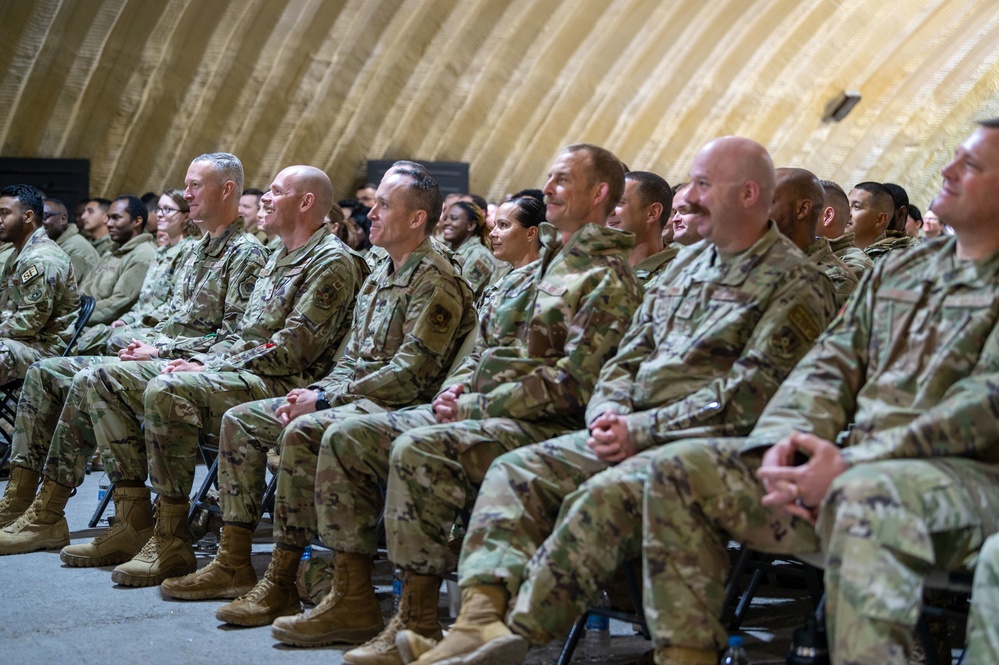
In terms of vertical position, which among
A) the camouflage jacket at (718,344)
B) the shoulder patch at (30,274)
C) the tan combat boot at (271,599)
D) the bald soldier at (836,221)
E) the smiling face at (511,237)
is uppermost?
the bald soldier at (836,221)

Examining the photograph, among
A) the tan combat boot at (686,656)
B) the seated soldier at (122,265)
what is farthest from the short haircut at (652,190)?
the seated soldier at (122,265)

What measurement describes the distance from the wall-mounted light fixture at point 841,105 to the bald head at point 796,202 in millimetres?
10354

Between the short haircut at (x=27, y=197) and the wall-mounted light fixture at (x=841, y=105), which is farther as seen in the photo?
the wall-mounted light fixture at (x=841, y=105)

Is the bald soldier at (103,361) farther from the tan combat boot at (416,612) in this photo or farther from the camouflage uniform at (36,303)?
the tan combat boot at (416,612)

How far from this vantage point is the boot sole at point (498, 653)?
2953 millimetres

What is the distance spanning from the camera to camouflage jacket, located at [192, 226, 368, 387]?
4703mm

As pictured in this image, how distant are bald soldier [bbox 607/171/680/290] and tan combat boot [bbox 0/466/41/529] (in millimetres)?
2684

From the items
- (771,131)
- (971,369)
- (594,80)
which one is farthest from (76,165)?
(971,369)

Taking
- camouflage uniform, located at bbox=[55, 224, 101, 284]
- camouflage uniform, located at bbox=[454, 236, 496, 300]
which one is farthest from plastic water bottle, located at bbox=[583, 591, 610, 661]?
camouflage uniform, located at bbox=[55, 224, 101, 284]

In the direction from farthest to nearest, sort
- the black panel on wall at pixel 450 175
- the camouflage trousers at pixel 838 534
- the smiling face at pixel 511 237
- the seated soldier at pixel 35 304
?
1. the black panel on wall at pixel 450 175
2. the seated soldier at pixel 35 304
3. the smiling face at pixel 511 237
4. the camouflage trousers at pixel 838 534

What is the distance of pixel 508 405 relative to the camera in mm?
3670

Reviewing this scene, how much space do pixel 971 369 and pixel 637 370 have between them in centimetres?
98

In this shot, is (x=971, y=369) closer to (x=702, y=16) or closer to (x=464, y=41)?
(x=464, y=41)

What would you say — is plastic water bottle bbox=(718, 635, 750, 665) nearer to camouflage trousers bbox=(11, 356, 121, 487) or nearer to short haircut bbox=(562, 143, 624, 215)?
short haircut bbox=(562, 143, 624, 215)
